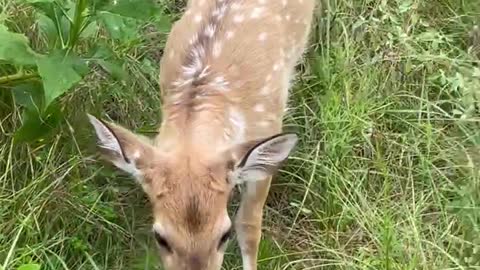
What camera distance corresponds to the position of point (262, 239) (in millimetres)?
5262

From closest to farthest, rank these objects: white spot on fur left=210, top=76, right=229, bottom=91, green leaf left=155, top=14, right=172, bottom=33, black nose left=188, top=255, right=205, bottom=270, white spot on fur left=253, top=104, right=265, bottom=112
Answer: black nose left=188, top=255, right=205, bottom=270
white spot on fur left=210, top=76, right=229, bottom=91
white spot on fur left=253, top=104, right=265, bottom=112
green leaf left=155, top=14, right=172, bottom=33

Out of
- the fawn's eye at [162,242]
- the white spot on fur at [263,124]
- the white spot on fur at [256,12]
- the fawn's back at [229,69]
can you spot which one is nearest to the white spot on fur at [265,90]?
the fawn's back at [229,69]

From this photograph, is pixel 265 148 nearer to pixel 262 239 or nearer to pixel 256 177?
pixel 256 177

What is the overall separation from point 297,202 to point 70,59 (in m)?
1.25

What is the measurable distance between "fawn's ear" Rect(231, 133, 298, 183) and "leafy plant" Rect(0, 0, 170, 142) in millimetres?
707

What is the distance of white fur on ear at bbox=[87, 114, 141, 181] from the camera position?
4.19 m

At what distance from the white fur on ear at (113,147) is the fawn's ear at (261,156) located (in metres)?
0.34

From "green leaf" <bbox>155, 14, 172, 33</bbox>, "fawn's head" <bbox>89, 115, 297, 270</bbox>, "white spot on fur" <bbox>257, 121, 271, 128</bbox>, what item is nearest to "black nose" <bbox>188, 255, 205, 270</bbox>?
"fawn's head" <bbox>89, 115, 297, 270</bbox>

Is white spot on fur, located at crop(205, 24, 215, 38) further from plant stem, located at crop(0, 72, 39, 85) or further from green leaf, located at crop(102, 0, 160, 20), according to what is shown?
plant stem, located at crop(0, 72, 39, 85)

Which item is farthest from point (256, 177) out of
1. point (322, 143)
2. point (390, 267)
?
point (322, 143)

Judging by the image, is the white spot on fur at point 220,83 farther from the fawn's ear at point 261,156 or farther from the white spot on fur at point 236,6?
the fawn's ear at point 261,156

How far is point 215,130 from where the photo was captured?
15.2 feet

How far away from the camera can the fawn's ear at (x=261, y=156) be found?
4242mm

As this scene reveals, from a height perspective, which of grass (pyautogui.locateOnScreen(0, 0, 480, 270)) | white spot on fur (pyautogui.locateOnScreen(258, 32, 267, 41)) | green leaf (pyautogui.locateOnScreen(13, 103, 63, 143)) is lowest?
grass (pyautogui.locateOnScreen(0, 0, 480, 270))
